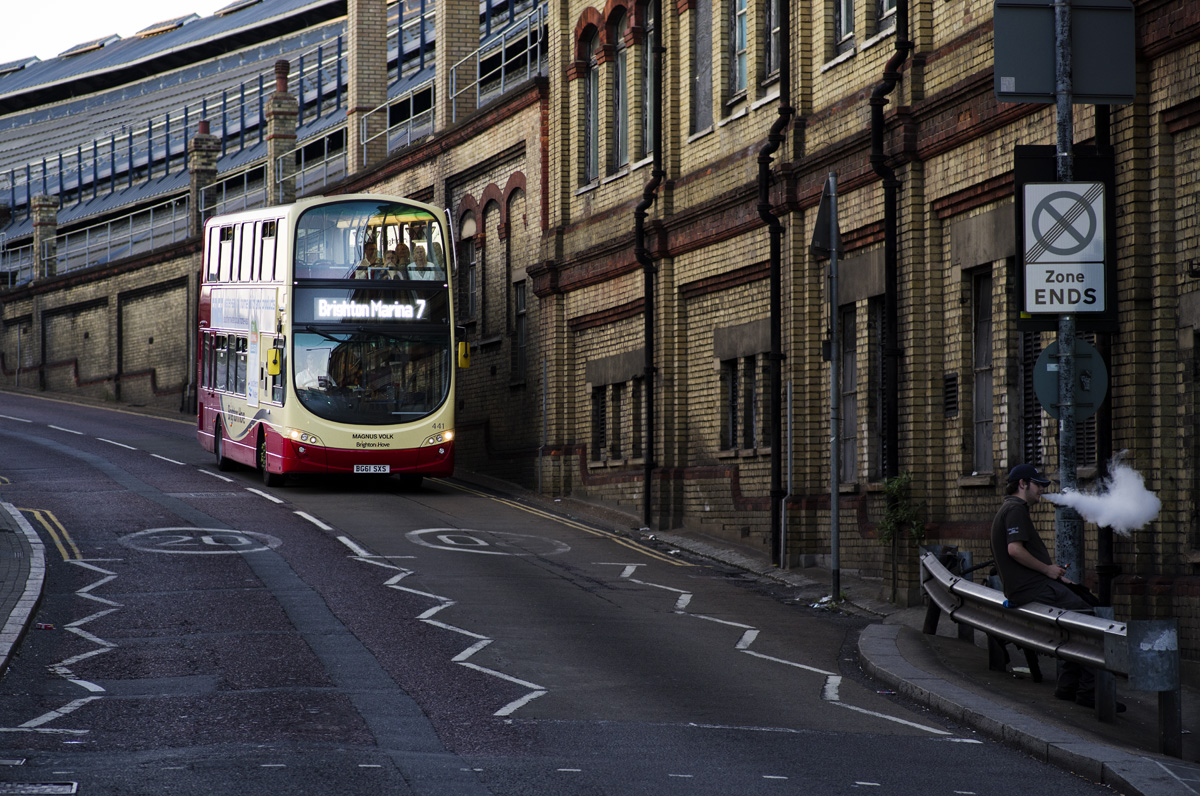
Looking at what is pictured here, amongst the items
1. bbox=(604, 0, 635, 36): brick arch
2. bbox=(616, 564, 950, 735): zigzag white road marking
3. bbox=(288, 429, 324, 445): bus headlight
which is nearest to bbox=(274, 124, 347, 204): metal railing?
bbox=(604, 0, 635, 36): brick arch

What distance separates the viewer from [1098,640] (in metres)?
10.1

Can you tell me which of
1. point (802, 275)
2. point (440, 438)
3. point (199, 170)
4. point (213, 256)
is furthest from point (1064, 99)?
point (199, 170)

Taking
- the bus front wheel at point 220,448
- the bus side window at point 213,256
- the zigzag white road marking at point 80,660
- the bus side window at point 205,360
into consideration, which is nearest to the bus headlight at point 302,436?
the bus front wheel at point 220,448

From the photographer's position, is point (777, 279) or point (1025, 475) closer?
point (1025, 475)

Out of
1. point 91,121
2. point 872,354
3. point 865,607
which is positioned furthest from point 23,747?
point 91,121

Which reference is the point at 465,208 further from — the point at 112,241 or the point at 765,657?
the point at 112,241

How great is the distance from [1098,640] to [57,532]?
15.0 metres

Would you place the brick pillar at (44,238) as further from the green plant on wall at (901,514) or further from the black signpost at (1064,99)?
the black signpost at (1064,99)

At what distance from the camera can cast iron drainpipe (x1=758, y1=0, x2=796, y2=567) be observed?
2077cm

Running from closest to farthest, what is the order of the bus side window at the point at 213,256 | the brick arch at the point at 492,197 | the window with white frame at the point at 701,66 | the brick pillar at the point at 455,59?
1. the window with white frame at the point at 701,66
2. the bus side window at the point at 213,256
3. the brick arch at the point at 492,197
4. the brick pillar at the point at 455,59

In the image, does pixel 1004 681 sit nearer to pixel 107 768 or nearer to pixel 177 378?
pixel 107 768

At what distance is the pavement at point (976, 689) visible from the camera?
29.9 ft

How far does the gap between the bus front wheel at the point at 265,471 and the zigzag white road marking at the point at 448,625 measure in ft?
22.7

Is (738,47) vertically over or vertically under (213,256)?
over
